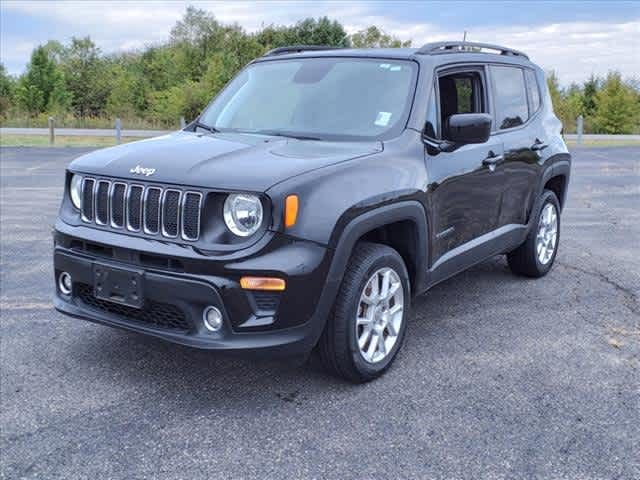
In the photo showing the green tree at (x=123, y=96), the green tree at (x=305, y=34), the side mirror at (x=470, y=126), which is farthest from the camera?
the green tree at (x=305, y=34)

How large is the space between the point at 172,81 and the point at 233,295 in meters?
43.9

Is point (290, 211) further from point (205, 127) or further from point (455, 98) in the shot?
point (455, 98)

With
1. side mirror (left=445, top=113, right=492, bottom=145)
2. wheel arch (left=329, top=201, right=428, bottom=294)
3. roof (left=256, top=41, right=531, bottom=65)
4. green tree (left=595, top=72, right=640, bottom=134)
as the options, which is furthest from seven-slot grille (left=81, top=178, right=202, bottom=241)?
green tree (left=595, top=72, right=640, bottom=134)

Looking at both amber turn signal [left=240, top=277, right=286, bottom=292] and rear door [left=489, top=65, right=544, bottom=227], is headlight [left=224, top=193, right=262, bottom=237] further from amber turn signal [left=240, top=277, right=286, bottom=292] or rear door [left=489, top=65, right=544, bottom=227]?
rear door [left=489, top=65, right=544, bottom=227]

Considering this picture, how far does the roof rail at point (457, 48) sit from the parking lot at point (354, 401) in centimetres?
191

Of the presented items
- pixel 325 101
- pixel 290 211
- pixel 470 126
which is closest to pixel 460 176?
pixel 470 126

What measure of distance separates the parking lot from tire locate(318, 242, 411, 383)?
0.14m

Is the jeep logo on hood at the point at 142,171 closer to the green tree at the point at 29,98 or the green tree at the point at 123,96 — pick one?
the green tree at the point at 29,98

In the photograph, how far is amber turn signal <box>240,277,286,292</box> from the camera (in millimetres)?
3299

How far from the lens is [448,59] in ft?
15.8

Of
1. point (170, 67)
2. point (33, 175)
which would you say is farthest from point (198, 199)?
point (170, 67)

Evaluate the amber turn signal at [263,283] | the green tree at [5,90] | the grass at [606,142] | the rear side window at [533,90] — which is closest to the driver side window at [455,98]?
the rear side window at [533,90]

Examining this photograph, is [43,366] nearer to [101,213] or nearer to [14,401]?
[14,401]

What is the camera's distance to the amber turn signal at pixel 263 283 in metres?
3.30
